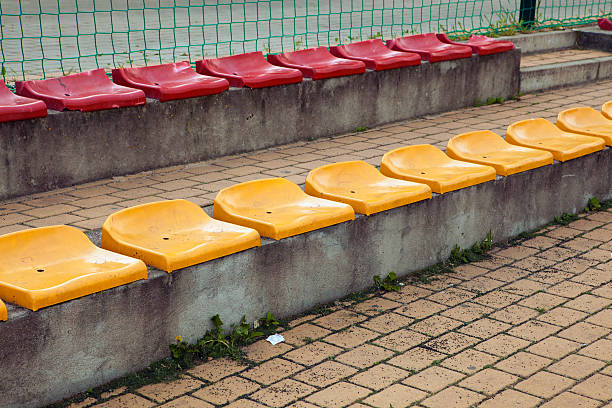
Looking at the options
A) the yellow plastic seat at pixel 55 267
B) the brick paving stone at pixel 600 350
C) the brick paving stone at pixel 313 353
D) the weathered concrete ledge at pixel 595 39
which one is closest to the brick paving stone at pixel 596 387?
the brick paving stone at pixel 600 350

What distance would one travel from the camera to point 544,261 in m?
4.93

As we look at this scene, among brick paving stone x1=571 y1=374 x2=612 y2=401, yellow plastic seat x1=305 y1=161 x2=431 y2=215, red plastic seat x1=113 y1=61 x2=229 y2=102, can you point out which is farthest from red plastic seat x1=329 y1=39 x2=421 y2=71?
brick paving stone x1=571 y1=374 x2=612 y2=401

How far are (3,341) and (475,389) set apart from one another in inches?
73.0

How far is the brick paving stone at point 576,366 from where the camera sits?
353cm

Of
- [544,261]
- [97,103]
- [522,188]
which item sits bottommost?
[544,261]

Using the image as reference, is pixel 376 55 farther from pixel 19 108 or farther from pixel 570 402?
pixel 570 402

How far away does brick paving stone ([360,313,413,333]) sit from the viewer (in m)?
3.98

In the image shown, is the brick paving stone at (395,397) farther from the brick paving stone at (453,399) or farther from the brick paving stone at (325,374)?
the brick paving stone at (325,374)

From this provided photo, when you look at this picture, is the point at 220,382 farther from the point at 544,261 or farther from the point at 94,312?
the point at 544,261

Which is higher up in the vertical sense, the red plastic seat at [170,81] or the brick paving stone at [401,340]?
the red plastic seat at [170,81]

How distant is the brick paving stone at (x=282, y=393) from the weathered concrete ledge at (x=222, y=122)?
2.47 metres

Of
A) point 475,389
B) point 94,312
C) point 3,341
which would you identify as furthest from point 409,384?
point 3,341

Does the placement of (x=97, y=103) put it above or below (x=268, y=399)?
above

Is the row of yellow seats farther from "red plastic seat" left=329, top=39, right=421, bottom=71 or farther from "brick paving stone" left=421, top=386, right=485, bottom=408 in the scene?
"red plastic seat" left=329, top=39, right=421, bottom=71
